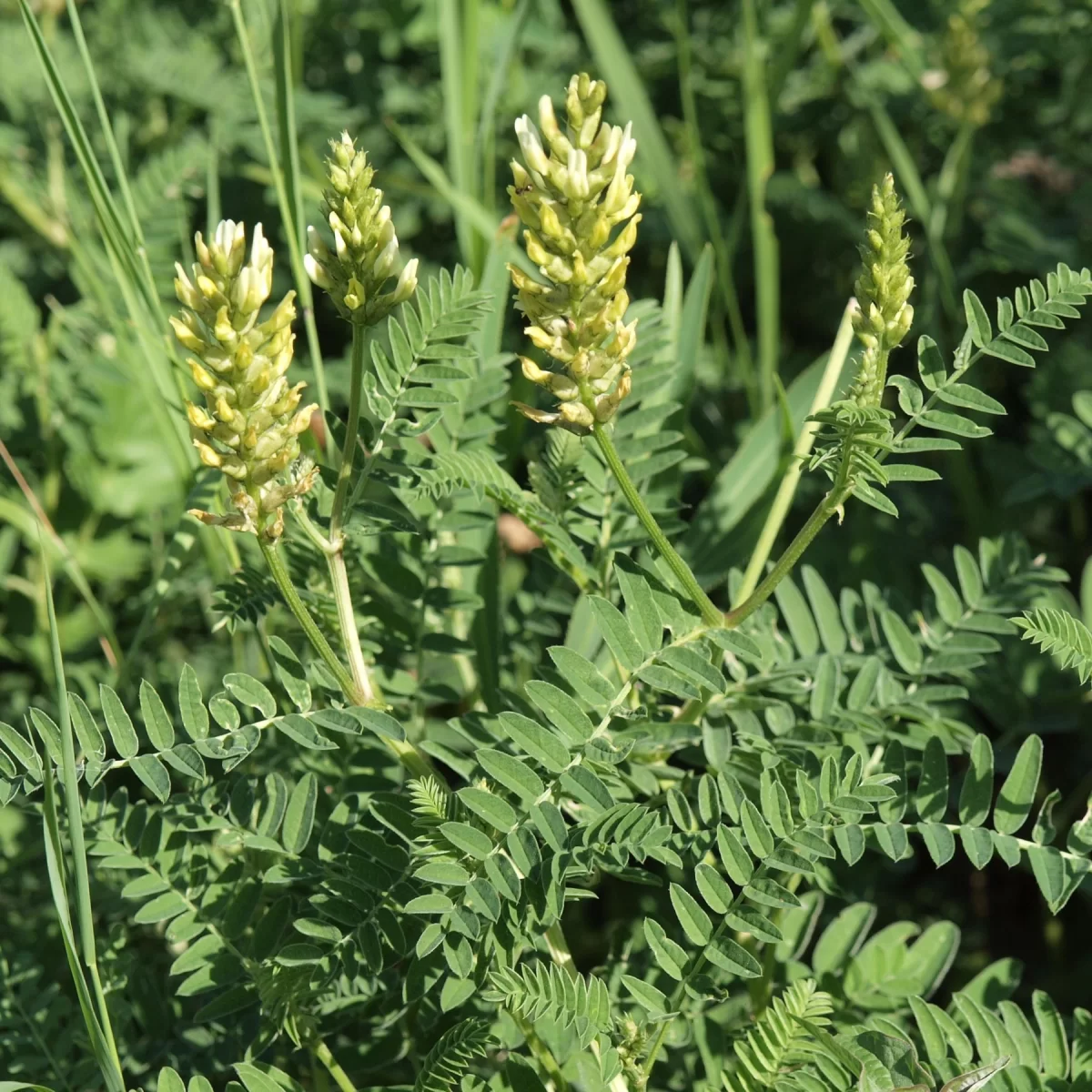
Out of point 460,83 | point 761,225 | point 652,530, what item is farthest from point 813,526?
point 460,83

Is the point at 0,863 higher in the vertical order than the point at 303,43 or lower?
lower

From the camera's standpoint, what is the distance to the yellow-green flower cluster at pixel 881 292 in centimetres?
103

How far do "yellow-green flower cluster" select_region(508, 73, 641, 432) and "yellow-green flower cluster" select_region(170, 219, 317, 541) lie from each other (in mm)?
188

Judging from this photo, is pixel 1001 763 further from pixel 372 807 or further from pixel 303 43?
pixel 303 43

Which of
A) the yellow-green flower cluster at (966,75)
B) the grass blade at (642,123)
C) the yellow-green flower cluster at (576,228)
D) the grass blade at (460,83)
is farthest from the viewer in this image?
the yellow-green flower cluster at (966,75)

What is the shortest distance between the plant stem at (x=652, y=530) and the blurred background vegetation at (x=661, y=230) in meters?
0.31

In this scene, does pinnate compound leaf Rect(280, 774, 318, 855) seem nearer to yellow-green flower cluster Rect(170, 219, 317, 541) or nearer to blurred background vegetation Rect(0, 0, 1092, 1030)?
blurred background vegetation Rect(0, 0, 1092, 1030)

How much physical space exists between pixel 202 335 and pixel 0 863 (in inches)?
37.0

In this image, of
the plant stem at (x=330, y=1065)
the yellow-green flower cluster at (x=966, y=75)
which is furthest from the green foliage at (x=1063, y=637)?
the yellow-green flower cluster at (x=966, y=75)

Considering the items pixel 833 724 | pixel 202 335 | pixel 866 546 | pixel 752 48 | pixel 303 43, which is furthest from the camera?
pixel 303 43

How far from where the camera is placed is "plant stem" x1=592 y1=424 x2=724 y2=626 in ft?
3.45

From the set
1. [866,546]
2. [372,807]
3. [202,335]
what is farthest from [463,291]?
[866,546]

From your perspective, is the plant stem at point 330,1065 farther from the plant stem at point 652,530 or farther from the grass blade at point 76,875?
the plant stem at point 652,530

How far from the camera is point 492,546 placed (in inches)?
61.6
